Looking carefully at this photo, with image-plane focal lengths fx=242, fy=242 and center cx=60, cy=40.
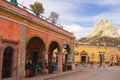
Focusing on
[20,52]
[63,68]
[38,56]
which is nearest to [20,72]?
[20,52]

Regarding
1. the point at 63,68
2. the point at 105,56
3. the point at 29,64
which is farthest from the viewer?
the point at 105,56

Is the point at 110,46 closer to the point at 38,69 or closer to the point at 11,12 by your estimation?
the point at 38,69

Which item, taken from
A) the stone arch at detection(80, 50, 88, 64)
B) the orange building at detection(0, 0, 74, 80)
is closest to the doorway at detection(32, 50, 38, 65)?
the orange building at detection(0, 0, 74, 80)

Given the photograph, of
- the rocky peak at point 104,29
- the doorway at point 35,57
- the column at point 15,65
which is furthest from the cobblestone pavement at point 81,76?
the rocky peak at point 104,29

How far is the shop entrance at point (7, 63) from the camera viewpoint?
17891 mm

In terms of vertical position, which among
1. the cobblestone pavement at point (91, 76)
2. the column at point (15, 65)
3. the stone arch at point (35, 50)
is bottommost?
the cobblestone pavement at point (91, 76)

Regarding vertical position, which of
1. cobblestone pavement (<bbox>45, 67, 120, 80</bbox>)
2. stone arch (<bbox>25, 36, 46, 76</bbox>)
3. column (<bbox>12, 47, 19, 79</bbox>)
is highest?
stone arch (<bbox>25, 36, 46, 76</bbox>)

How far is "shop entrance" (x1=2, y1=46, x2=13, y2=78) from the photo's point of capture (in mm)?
17891

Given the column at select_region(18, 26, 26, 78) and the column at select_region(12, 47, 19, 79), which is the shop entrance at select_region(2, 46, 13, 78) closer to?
the column at select_region(12, 47, 19, 79)

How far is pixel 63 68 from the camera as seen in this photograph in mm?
30984

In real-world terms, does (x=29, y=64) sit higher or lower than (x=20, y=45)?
lower

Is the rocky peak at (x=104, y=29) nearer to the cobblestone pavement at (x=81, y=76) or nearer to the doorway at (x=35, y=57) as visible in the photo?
the cobblestone pavement at (x=81, y=76)

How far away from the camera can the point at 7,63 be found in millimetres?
18266

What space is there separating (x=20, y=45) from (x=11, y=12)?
303 centimetres
